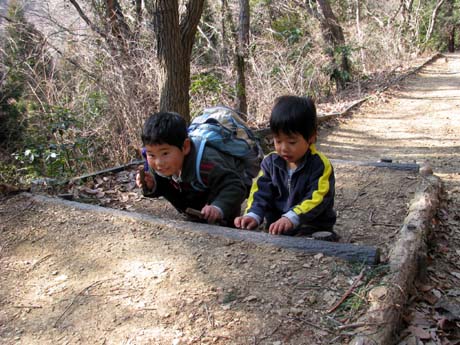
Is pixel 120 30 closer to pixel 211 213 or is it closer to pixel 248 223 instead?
pixel 211 213

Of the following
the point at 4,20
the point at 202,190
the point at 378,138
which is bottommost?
the point at 378,138

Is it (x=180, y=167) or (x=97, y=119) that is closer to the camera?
(x=180, y=167)

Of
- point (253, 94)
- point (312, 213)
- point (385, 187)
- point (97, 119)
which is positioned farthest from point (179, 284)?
point (253, 94)

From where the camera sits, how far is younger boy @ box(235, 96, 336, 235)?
92.0 inches

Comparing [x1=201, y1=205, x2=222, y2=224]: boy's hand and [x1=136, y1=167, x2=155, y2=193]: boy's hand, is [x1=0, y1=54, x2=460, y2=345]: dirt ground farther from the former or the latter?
[x1=136, y1=167, x2=155, y2=193]: boy's hand

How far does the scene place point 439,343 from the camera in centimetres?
178

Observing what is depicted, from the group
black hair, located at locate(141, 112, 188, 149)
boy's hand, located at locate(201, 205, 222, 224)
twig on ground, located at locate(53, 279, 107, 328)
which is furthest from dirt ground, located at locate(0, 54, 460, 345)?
black hair, located at locate(141, 112, 188, 149)

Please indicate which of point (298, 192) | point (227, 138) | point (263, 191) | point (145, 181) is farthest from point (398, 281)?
point (145, 181)

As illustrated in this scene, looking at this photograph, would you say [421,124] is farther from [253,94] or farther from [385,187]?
[385,187]

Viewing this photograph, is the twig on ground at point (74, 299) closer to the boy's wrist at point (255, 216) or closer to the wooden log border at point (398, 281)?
the boy's wrist at point (255, 216)

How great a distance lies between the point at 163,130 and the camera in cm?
260

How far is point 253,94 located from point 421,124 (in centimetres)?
341

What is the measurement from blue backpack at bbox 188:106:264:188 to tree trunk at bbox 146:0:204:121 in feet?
5.54

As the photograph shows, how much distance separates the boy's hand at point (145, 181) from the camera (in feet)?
9.72
